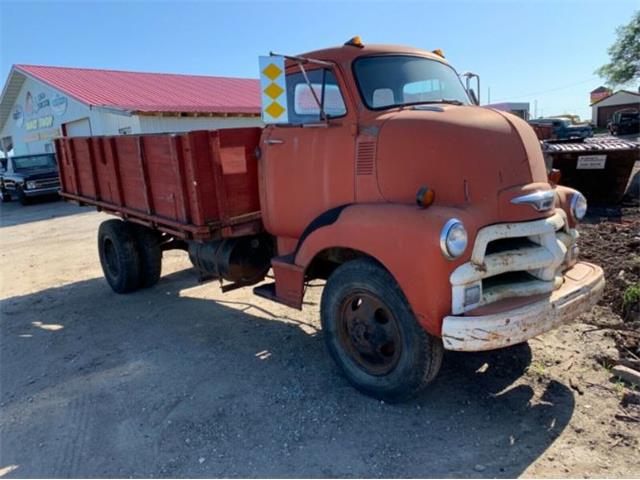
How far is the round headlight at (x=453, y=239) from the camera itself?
303cm

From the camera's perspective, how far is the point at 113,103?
2012 centimetres

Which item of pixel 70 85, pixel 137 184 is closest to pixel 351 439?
pixel 137 184

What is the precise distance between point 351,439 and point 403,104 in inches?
98.8

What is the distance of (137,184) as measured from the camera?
5.88 m

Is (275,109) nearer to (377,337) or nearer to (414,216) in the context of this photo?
(414,216)

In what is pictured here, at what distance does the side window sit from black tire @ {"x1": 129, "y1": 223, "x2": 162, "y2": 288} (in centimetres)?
329

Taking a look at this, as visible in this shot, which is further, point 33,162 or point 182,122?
point 33,162

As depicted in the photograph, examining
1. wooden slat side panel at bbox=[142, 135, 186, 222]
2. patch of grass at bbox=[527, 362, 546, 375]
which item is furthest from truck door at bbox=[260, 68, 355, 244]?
patch of grass at bbox=[527, 362, 546, 375]

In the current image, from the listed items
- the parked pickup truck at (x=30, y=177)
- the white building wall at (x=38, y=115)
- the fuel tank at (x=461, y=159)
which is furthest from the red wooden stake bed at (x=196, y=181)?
the white building wall at (x=38, y=115)

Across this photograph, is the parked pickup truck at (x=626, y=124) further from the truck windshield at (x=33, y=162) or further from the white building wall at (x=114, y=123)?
the truck windshield at (x=33, y=162)

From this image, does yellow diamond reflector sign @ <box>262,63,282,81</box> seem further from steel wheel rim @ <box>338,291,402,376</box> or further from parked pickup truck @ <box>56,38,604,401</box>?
steel wheel rim @ <box>338,291,402,376</box>

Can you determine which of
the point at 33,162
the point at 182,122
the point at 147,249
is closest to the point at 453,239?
the point at 147,249

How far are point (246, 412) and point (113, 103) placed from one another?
19.4m

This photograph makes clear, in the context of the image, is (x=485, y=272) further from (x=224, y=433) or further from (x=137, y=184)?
(x=137, y=184)
